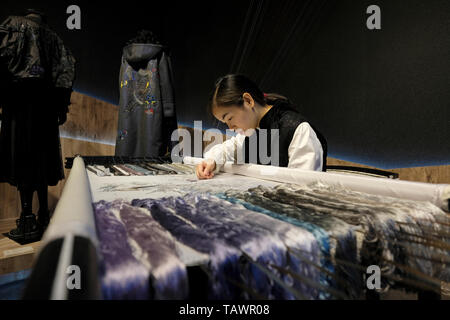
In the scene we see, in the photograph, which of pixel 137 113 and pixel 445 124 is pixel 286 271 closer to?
pixel 445 124

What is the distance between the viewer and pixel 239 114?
1.28 m

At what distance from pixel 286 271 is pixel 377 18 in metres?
1.94

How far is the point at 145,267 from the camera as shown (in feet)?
0.75

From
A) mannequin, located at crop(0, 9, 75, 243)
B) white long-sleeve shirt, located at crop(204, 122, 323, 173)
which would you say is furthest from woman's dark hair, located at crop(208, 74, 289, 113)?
mannequin, located at crop(0, 9, 75, 243)

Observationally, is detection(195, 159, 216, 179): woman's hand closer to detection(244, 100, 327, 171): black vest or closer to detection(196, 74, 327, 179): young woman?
detection(196, 74, 327, 179): young woman

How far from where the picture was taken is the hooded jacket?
2.24 metres

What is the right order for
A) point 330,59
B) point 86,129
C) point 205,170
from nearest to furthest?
point 205,170
point 330,59
point 86,129

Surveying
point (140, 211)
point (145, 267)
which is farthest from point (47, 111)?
point (145, 267)

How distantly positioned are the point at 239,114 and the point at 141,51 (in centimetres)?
148

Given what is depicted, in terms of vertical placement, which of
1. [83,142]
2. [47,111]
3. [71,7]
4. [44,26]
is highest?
[71,7]

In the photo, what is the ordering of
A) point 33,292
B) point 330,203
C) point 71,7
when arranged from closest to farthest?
point 33,292
point 330,203
point 71,7

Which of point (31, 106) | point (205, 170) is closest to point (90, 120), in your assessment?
point (31, 106)

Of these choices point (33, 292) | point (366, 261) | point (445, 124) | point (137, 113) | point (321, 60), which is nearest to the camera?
point (33, 292)

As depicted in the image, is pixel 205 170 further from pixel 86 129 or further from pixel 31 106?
pixel 86 129
